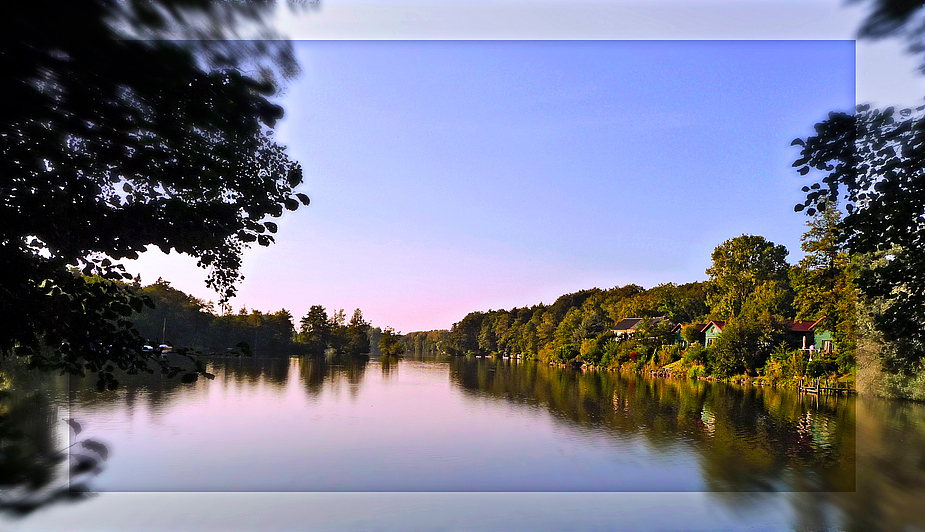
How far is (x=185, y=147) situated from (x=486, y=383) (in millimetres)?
22877

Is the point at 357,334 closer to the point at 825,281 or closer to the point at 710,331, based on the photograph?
the point at 710,331

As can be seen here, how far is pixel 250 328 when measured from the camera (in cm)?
2833

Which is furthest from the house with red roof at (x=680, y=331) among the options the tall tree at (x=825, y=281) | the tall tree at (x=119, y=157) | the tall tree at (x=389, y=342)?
A: the tall tree at (x=119, y=157)

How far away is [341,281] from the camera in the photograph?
24.0m

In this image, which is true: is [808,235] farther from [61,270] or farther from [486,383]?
[61,270]

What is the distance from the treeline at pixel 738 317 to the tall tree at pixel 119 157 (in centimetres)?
876

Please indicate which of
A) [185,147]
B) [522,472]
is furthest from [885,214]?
[522,472]

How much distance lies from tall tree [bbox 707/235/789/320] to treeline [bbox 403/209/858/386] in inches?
1.9

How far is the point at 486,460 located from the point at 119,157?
8.41 metres

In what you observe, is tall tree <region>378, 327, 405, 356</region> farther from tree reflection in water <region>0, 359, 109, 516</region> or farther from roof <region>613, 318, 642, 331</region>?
tree reflection in water <region>0, 359, 109, 516</region>

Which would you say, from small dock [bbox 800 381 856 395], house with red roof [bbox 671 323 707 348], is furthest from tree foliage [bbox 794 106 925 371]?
house with red roof [bbox 671 323 707 348]

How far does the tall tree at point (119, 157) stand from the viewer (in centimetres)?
253

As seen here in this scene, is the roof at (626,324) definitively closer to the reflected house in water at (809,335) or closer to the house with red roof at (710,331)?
the house with red roof at (710,331)

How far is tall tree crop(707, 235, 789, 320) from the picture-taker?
92.9 feet
